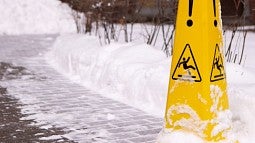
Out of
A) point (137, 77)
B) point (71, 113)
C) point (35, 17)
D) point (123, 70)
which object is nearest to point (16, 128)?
point (71, 113)

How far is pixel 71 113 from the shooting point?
6.21 m

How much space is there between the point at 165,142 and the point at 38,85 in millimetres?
4385

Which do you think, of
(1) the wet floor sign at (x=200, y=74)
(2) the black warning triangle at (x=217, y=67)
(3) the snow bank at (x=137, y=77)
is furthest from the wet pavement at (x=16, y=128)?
→ (2) the black warning triangle at (x=217, y=67)

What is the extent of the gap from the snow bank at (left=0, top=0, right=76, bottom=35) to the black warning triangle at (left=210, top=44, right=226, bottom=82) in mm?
13935

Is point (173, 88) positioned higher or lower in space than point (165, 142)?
higher

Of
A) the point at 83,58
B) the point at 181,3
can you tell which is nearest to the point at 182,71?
the point at 181,3

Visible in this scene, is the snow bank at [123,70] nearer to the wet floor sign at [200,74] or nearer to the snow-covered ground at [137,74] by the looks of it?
the snow-covered ground at [137,74]

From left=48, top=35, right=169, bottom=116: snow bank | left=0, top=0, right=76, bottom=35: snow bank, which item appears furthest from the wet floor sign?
left=0, top=0, right=76, bottom=35: snow bank

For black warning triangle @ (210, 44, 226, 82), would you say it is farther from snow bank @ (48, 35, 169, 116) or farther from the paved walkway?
snow bank @ (48, 35, 169, 116)

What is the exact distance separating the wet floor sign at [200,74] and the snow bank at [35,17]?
45.4ft

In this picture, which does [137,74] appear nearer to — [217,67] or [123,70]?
[123,70]

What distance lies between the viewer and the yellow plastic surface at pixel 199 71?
3.86 m

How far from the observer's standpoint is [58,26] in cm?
1825

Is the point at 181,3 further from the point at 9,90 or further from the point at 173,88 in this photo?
the point at 9,90
